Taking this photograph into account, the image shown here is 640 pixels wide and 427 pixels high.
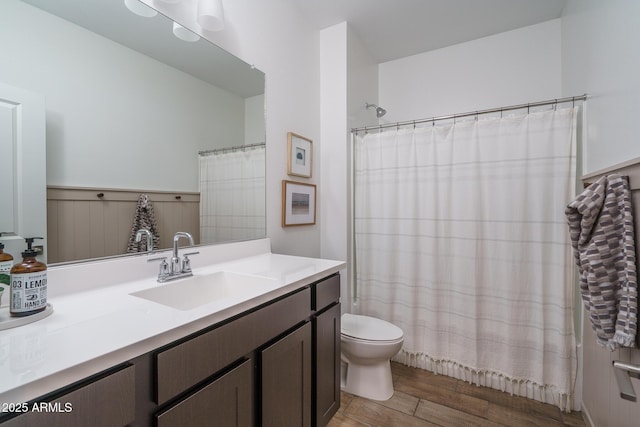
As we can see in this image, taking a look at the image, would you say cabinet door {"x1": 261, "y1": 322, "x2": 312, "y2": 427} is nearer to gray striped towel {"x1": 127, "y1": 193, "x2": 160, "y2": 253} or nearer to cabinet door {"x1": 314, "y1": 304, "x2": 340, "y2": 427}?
cabinet door {"x1": 314, "y1": 304, "x2": 340, "y2": 427}

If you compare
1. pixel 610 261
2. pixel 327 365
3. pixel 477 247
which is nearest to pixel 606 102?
pixel 610 261

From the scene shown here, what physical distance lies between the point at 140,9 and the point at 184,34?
7.6 inches

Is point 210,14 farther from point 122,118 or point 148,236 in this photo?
point 148,236

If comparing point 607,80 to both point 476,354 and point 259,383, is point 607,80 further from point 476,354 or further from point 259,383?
point 259,383

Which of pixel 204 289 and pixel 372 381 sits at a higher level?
pixel 204 289

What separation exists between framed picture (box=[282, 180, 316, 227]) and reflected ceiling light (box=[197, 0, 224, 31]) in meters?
0.94

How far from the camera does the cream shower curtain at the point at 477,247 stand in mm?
1655

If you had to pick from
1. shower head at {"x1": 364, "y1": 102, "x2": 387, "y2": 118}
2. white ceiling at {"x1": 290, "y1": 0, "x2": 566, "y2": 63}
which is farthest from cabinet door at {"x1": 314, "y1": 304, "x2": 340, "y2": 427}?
white ceiling at {"x1": 290, "y1": 0, "x2": 566, "y2": 63}

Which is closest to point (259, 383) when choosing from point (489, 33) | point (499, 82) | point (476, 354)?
point (476, 354)

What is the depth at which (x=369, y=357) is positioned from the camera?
65.7 inches

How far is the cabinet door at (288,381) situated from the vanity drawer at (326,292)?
0.38 ft

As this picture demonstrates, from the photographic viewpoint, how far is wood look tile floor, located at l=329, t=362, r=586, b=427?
5.02ft

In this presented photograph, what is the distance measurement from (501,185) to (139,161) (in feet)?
6.63

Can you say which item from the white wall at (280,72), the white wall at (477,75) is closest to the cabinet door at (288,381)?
the white wall at (280,72)
